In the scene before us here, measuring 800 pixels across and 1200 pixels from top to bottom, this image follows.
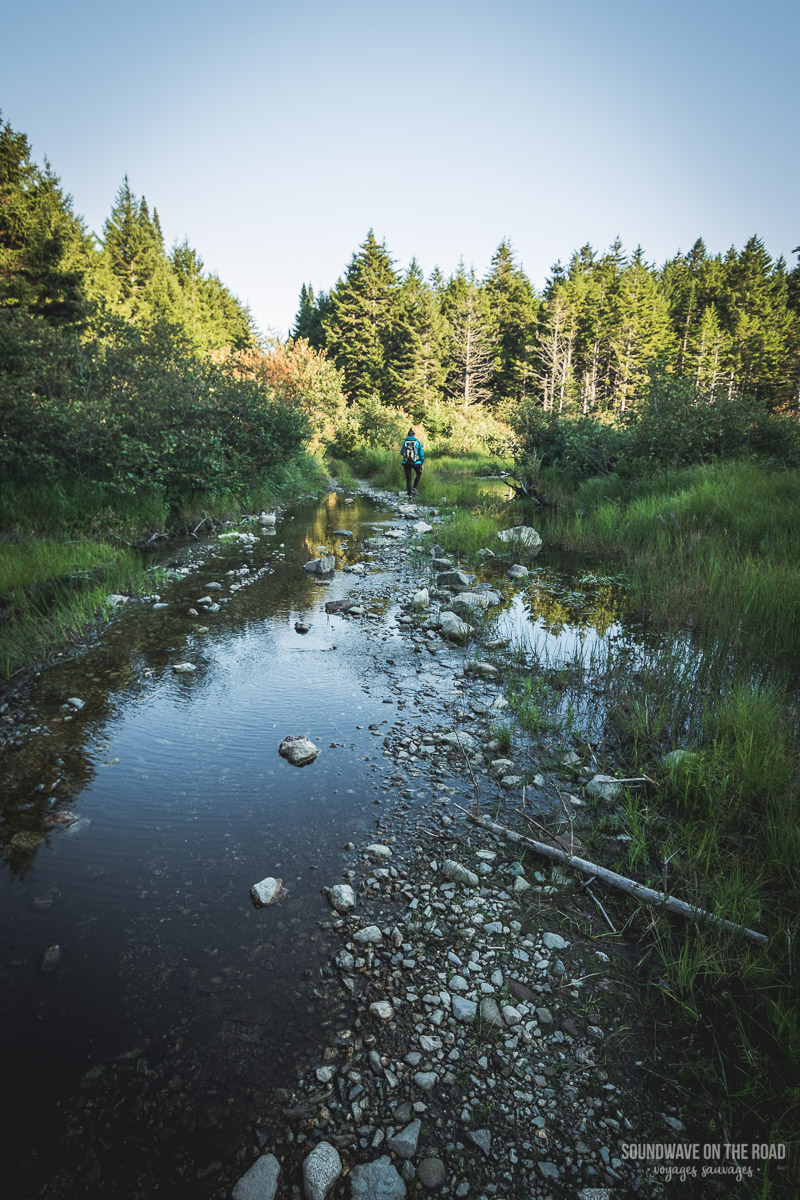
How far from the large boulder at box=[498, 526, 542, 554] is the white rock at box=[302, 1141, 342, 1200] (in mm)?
10463

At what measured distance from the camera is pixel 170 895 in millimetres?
2736

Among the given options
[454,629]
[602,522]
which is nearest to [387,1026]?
[454,629]

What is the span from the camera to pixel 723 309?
51438 mm

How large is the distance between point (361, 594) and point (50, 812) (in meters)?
5.47

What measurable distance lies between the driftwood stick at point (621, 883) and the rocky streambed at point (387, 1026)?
98mm

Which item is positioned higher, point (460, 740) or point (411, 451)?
point (411, 451)

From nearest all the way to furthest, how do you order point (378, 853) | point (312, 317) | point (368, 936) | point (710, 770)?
1. point (368, 936)
2. point (378, 853)
3. point (710, 770)
4. point (312, 317)

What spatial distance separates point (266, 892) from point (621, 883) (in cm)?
188

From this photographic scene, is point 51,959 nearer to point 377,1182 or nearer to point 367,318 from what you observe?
point 377,1182

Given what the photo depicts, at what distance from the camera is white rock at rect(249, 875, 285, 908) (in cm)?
268

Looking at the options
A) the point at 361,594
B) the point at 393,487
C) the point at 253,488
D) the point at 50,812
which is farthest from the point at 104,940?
the point at 393,487

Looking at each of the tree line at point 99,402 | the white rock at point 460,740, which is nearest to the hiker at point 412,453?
the tree line at point 99,402

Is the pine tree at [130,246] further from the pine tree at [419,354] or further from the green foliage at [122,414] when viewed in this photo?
the green foliage at [122,414]

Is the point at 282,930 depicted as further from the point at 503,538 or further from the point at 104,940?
the point at 503,538
